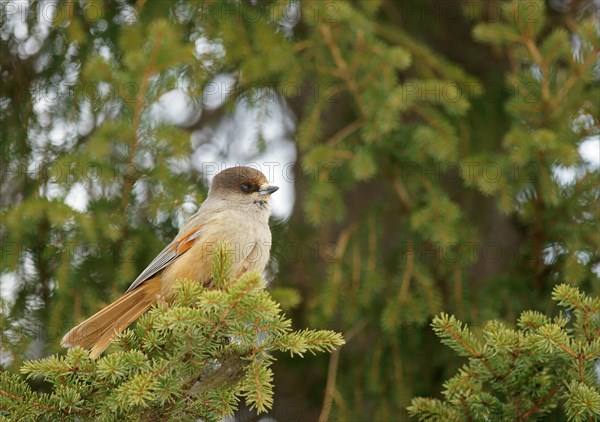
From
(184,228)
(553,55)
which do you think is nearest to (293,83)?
(184,228)

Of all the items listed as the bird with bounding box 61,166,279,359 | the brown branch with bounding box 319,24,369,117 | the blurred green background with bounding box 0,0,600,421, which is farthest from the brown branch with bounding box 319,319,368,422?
the brown branch with bounding box 319,24,369,117

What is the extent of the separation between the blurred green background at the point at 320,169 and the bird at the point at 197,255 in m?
0.35

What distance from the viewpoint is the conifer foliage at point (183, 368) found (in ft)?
9.76

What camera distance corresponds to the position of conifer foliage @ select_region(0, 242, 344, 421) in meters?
2.97

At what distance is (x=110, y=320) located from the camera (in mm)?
4211

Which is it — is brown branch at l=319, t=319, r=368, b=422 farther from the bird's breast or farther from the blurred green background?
the bird's breast

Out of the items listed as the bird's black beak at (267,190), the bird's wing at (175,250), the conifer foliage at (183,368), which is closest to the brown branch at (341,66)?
the bird's black beak at (267,190)

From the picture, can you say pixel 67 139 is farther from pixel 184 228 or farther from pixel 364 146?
pixel 364 146

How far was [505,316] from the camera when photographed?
5.19 metres

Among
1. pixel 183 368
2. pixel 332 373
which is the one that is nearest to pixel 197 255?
pixel 183 368

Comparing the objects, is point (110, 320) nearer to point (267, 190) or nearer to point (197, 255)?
point (197, 255)

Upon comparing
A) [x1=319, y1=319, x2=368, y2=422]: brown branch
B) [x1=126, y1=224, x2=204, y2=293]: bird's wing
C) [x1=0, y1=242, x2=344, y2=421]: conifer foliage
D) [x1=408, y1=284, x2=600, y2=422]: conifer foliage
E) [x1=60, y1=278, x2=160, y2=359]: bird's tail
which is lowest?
[x1=408, y1=284, x2=600, y2=422]: conifer foliage

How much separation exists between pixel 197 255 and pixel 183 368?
4.77 feet

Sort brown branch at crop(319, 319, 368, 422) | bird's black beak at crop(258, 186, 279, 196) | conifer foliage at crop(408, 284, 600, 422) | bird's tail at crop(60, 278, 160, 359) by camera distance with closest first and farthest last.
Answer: conifer foliage at crop(408, 284, 600, 422), bird's tail at crop(60, 278, 160, 359), bird's black beak at crop(258, 186, 279, 196), brown branch at crop(319, 319, 368, 422)
